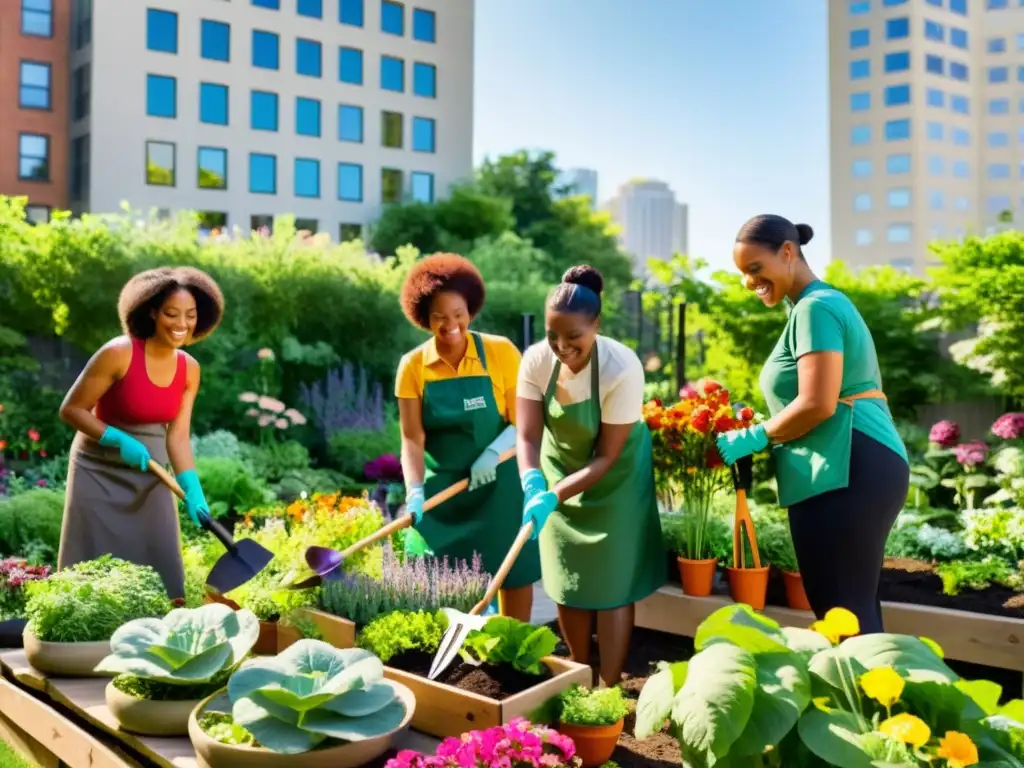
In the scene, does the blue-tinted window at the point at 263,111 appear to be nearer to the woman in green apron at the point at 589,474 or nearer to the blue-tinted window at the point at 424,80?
the blue-tinted window at the point at 424,80

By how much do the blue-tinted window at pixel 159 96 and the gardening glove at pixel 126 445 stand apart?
22.5 metres

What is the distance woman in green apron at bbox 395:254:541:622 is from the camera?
3.43m

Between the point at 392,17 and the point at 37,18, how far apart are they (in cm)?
873

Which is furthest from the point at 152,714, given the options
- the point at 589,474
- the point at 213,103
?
the point at 213,103

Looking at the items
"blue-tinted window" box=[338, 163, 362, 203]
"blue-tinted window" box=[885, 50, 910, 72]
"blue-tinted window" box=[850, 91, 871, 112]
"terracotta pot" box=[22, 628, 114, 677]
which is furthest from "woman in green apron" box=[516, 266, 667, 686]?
"blue-tinted window" box=[850, 91, 871, 112]

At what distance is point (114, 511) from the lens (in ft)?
11.8

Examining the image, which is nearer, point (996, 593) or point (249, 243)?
point (996, 593)

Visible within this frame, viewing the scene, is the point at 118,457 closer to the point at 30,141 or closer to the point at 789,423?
the point at 789,423

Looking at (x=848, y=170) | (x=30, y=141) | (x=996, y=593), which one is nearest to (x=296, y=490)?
(x=996, y=593)

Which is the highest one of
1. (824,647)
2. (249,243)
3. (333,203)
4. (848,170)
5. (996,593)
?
(848,170)

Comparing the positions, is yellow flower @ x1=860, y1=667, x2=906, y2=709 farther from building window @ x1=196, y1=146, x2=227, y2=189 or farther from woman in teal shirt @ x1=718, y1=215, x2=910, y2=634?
building window @ x1=196, y1=146, x2=227, y2=189

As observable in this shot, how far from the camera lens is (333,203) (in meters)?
27.2

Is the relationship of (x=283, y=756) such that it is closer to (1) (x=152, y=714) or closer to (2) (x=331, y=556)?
(1) (x=152, y=714)

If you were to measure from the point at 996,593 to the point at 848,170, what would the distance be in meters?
60.5
